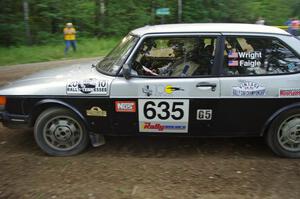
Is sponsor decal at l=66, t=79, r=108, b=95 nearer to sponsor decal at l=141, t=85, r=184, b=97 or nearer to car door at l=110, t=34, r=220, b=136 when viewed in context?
car door at l=110, t=34, r=220, b=136

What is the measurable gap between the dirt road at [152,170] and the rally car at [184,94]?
1.13ft

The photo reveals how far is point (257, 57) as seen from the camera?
4.91 m

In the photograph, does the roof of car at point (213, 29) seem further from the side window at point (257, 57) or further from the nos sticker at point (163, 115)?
the nos sticker at point (163, 115)

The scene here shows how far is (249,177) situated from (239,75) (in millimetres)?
1284

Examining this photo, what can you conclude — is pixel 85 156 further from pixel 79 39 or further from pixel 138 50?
pixel 79 39

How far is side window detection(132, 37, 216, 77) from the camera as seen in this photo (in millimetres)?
4945

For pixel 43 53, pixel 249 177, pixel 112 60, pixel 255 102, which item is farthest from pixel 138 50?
pixel 43 53

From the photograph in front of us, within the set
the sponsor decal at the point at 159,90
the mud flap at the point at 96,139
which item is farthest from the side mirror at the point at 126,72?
the mud flap at the point at 96,139

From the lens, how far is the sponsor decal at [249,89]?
15.9 ft

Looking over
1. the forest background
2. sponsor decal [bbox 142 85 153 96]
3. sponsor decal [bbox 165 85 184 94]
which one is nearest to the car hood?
sponsor decal [bbox 142 85 153 96]

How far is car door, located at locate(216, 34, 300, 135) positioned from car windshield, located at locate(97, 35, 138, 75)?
128 centimetres

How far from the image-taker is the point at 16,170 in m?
4.73

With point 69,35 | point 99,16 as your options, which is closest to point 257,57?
point 69,35

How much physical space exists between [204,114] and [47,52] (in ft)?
49.6
